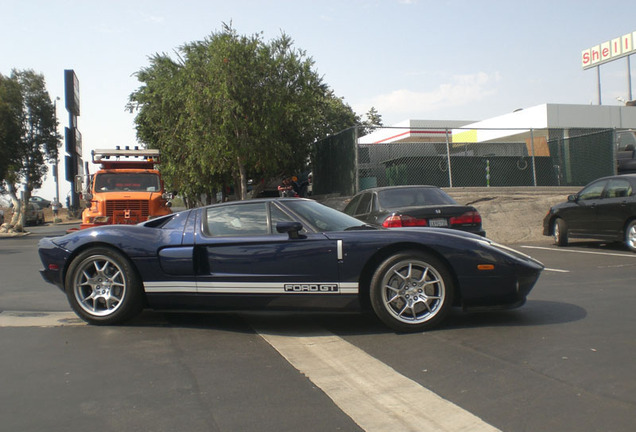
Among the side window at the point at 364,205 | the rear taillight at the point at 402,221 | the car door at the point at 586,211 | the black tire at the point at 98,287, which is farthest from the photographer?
the car door at the point at 586,211

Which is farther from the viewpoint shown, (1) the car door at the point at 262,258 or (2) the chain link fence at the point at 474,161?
(2) the chain link fence at the point at 474,161

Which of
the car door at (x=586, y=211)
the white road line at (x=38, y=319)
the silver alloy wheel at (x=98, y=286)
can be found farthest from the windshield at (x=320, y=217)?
the car door at (x=586, y=211)

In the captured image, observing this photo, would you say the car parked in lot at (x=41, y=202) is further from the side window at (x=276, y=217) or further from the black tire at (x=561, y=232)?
the side window at (x=276, y=217)

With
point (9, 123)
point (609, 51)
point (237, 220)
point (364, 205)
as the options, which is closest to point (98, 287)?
point (237, 220)

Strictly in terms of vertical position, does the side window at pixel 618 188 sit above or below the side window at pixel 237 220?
above

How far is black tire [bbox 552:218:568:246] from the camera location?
41.6 feet

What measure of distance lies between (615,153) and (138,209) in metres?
14.5

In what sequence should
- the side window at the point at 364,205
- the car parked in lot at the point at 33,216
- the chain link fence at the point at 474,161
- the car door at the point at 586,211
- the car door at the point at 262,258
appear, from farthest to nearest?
1. the car parked in lot at the point at 33,216
2. the chain link fence at the point at 474,161
3. the car door at the point at 586,211
4. the side window at the point at 364,205
5. the car door at the point at 262,258

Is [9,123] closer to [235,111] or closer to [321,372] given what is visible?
[235,111]

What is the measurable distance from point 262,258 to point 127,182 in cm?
1233

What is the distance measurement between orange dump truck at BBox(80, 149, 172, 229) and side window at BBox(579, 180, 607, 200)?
1055 cm

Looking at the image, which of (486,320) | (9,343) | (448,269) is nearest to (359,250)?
(448,269)

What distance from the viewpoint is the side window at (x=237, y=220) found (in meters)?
5.65

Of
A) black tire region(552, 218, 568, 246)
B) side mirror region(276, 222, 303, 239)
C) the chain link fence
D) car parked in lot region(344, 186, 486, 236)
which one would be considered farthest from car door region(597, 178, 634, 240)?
side mirror region(276, 222, 303, 239)
